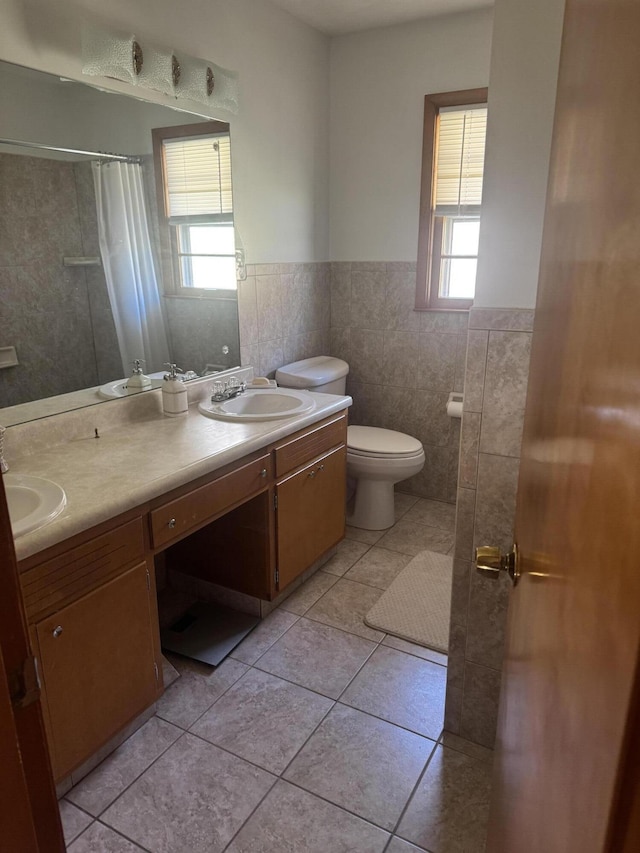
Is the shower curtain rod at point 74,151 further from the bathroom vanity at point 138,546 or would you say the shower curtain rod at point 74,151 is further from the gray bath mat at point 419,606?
the gray bath mat at point 419,606

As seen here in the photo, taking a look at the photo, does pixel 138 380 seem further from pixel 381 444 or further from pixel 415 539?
pixel 415 539

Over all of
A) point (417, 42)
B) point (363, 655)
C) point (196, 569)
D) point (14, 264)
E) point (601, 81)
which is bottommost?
point (363, 655)

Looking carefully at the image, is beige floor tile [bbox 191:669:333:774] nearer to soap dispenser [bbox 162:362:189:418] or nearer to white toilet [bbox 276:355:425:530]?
soap dispenser [bbox 162:362:189:418]

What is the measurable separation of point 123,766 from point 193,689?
35cm

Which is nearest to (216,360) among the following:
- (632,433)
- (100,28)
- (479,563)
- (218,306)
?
(218,306)

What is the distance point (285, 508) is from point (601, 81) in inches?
77.7

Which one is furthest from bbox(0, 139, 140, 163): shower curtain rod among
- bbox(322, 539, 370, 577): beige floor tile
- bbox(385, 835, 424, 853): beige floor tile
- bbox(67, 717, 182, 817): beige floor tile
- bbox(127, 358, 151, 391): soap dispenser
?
bbox(385, 835, 424, 853): beige floor tile

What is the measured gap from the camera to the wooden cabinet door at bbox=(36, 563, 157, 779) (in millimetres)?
1493

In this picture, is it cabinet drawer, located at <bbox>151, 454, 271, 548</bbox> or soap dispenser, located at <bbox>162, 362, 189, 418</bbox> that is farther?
soap dispenser, located at <bbox>162, 362, 189, 418</bbox>

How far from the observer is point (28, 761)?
57 centimetres

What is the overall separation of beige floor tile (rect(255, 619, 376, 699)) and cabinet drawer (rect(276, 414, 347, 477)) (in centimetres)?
67

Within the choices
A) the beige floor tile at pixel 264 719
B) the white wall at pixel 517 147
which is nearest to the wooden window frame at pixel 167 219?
the white wall at pixel 517 147

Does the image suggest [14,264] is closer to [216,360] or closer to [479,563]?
[216,360]

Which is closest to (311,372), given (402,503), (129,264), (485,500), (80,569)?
(402,503)
